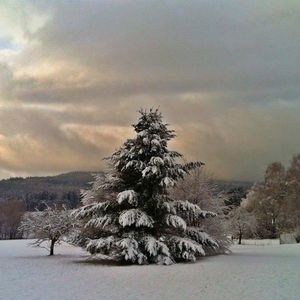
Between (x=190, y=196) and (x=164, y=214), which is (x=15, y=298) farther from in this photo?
(x=190, y=196)

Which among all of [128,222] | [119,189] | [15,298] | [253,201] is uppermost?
[253,201]

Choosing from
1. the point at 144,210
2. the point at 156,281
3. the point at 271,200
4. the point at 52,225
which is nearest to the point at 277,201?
the point at 271,200

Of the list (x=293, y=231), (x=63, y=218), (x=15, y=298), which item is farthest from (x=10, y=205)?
(x=15, y=298)

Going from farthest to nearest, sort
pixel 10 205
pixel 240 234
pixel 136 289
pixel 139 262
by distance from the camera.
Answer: pixel 10 205 < pixel 240 234 < pixel 139 262 < pixel 136 289

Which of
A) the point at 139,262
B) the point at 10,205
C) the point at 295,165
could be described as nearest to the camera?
the point at 139,262

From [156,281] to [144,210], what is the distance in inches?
339

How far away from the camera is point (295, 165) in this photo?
Result: 53750mm

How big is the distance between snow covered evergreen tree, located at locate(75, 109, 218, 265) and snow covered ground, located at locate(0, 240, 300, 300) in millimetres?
1400

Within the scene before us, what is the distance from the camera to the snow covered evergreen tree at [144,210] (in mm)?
24078

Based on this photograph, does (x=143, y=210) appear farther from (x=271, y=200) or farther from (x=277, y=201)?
(x=271, y=200)

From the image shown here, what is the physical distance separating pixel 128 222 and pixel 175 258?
3591 millimetres

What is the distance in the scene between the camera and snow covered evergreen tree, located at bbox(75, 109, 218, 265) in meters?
24.1

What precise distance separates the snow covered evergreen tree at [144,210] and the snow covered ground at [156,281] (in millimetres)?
1400

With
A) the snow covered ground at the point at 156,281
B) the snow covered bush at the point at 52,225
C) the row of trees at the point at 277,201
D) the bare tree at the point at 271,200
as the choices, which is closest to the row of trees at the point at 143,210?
the snow covered ground at the point at 156,281
